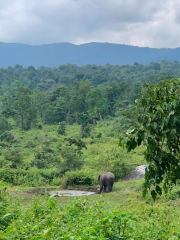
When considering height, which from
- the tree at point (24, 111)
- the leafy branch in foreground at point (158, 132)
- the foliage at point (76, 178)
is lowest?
the foliage at point (76, 178)

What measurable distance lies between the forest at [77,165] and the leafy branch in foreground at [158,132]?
21 mm

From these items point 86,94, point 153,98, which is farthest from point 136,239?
point 86,94

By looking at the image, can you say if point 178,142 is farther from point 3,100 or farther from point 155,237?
point 3,100

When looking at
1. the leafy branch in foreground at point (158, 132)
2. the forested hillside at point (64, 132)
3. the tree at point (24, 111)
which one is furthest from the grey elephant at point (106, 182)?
the tree at point (24, 111)

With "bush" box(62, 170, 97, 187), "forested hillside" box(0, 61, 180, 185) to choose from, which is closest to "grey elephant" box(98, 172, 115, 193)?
"bush" box(62, 170, 97, 187)

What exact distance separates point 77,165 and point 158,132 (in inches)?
638

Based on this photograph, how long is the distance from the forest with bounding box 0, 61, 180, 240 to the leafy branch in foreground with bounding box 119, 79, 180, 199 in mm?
21

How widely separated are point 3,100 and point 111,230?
42.0 m

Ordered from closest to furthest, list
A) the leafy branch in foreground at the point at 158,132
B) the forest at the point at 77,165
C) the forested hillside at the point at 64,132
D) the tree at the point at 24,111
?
the leafy branch in foreground at the point at 158,132 → the forest at the point at 77,165 → the forested hillside at the point at 64,132 → the tree at the point at 24,111

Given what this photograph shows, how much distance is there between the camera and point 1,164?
2094 centimetres

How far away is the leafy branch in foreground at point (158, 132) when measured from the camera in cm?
357

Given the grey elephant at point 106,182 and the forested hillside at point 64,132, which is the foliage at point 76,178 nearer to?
the forested hillside at point 64,132

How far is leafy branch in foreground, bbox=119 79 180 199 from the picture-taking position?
3.57 m

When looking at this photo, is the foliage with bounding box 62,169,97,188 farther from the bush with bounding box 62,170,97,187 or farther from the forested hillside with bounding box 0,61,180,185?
the forested hillside with bounding box 0,61,180,185
